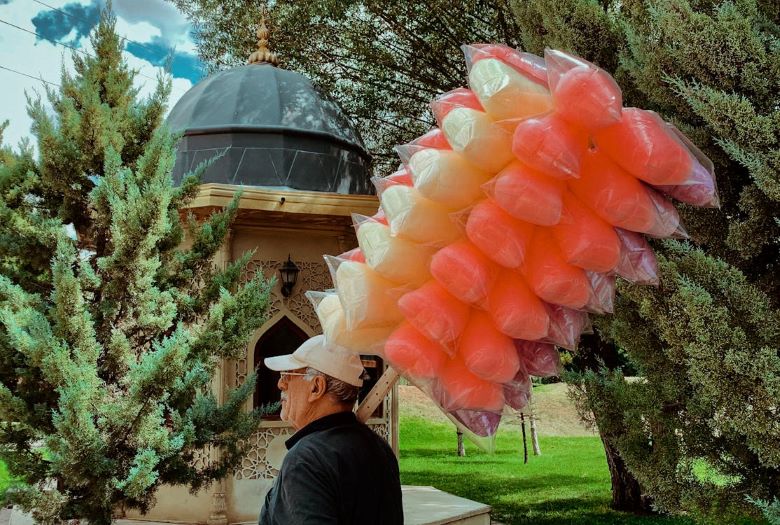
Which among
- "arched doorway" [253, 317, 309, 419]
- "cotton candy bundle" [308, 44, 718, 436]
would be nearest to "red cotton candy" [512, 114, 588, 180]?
"cotton candy bundle" [308, 44, 718, 436]

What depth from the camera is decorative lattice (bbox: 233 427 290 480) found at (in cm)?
775

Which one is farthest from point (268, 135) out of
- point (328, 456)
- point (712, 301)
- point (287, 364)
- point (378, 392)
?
point (328, 456)

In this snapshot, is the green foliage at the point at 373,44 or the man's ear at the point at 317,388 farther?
the green foliage at the point at 373,44

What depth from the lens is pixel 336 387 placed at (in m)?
2.46

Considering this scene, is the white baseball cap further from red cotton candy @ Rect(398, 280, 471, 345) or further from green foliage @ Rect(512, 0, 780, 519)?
green foliage @ Rect(512, 0, 780, 519)

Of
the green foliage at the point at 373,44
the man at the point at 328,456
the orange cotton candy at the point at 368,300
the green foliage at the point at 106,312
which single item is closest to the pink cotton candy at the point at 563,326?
the orange cotton candy at the point at 368,300

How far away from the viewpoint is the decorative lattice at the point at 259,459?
7.75m

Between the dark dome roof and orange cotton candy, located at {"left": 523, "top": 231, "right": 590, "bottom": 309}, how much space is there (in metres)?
6.81

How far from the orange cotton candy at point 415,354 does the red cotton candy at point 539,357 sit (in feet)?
0.90

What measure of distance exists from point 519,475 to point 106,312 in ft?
35.3

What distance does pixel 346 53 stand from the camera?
10.6 m

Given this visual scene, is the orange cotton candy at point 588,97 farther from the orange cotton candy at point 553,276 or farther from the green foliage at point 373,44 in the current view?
the green foliage at point 373,44

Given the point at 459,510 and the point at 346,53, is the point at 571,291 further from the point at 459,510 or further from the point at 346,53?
the point at 346,53

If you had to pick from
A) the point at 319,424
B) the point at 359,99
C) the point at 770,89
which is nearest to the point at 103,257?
the point at 319,424
